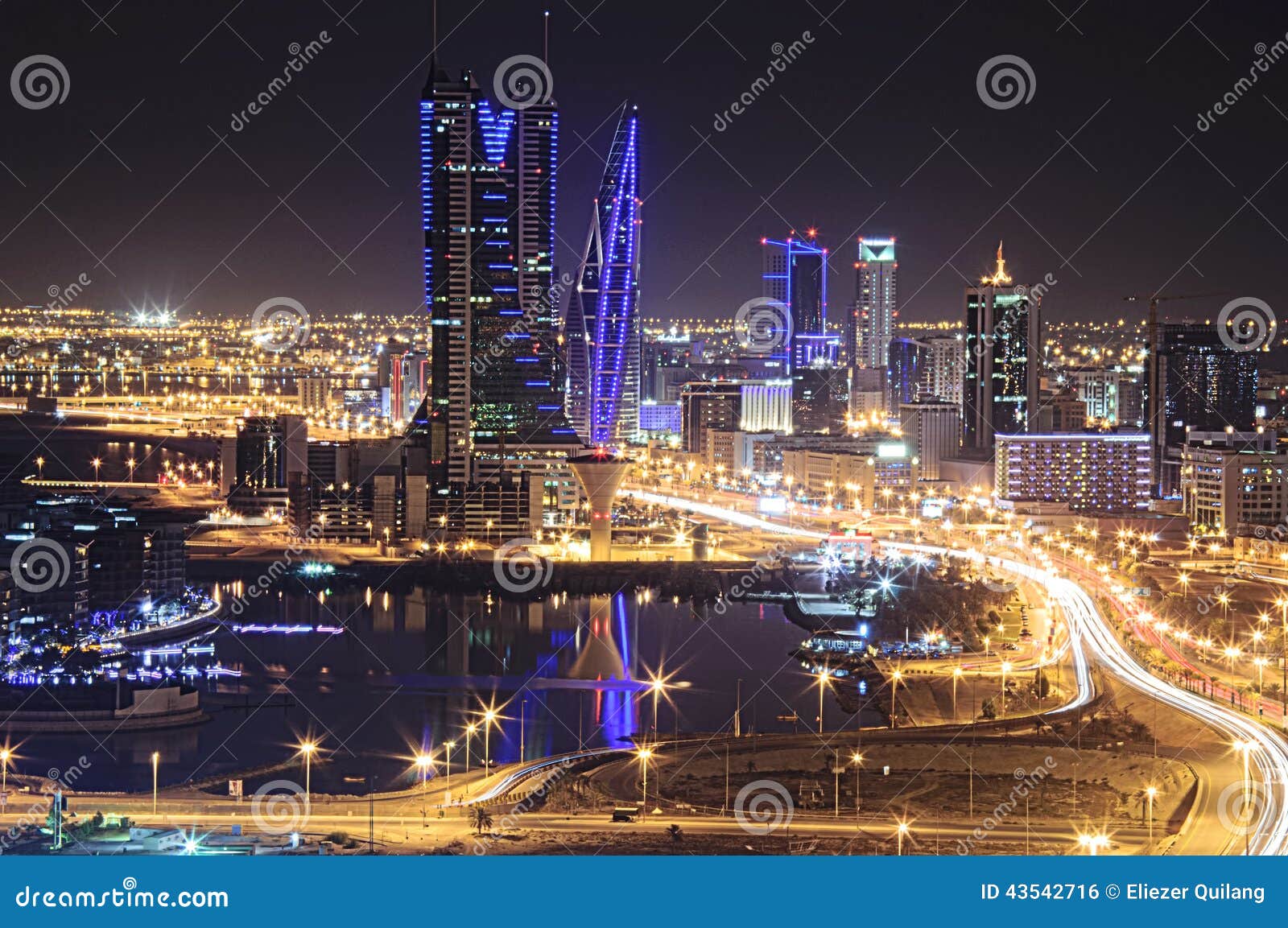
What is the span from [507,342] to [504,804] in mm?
12072

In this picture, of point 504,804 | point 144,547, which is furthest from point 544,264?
point 504,804

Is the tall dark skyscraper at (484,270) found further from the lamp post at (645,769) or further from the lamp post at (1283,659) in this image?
the lamp post at (645,769)

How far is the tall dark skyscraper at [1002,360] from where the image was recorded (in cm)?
2005

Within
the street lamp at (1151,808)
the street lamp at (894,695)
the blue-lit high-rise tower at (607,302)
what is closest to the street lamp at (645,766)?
the street lamp at (894,695)

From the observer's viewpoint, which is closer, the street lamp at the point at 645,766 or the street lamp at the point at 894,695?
the street lamp at the point at 645,766

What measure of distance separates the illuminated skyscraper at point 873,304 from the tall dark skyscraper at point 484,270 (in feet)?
48.4

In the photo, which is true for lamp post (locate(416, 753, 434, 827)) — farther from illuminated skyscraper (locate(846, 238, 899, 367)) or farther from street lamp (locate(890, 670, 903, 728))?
illuminated skyscraper (locate(846, 238, 899, 367))

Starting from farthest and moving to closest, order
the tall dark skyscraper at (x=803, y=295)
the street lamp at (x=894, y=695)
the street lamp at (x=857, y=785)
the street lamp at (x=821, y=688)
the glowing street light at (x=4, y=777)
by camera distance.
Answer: the tall dark skyscraper at (x=803, y=295)
the street lamp at (x=894, y=695)
the street lamp at (x=821, y=688)
the street lamp at (x=857, y=785)
the glowing street light at (x=4, y=777)

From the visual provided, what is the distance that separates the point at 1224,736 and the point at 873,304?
Result: 1036 inches

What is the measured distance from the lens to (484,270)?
17219mm

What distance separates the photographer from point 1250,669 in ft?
28.4

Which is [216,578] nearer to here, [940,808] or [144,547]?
[144,547]

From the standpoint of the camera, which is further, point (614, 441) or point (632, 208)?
point (614, 441)

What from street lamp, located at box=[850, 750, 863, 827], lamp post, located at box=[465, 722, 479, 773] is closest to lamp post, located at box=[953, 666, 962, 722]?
street lamp, located at box=[850, 750, 863, 827]
